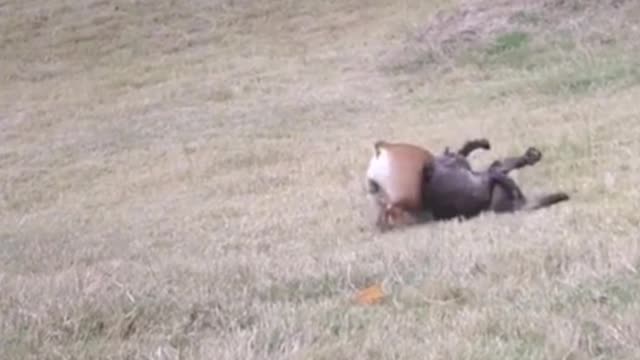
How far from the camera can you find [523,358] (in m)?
4.46

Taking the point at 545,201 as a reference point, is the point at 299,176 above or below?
below

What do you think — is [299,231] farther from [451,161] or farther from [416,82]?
[416,82]

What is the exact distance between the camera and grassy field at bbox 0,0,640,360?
5105 mm

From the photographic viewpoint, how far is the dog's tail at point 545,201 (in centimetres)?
927

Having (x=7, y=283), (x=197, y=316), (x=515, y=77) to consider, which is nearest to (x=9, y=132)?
(x=515, y=77)

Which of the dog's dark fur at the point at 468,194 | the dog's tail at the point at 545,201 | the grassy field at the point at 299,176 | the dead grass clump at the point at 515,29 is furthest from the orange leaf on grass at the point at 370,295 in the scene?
the dead grass clump at the point at 515,29

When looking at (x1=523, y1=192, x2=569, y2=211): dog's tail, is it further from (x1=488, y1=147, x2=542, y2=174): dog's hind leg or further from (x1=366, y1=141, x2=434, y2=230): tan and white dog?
(x1=366, y1=141, x2=434, y2=230): tan and white dog

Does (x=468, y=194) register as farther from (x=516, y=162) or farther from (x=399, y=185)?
(x=516, y=162)

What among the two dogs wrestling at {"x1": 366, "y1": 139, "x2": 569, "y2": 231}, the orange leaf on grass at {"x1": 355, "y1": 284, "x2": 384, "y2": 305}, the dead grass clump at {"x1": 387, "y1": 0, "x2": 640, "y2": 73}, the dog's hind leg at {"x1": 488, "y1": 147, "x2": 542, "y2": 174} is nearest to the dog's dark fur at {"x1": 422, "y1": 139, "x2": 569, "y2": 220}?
the two dogs wrestling at {"x1": 366, "y1": 139, "x2": 569, "y2": 231}

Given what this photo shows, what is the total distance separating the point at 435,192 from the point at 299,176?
4355 mm

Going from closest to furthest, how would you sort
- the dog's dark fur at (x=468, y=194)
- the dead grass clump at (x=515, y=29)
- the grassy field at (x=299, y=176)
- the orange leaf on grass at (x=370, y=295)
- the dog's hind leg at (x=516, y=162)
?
the grassy field at (x=299, y=176)
the orange leaf on grass at (x=370, y=295)
the dog's dark fur at (x=468, y=194)
the dog's hind leg at (x=516, y=162)
the dead grass clump at (x=515, y=29)

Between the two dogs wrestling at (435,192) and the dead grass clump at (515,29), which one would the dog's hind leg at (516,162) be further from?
the dead grass clump at (515,29)

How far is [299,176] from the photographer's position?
13.9 metres

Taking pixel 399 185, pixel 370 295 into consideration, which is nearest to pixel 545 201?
pixel 399 185
